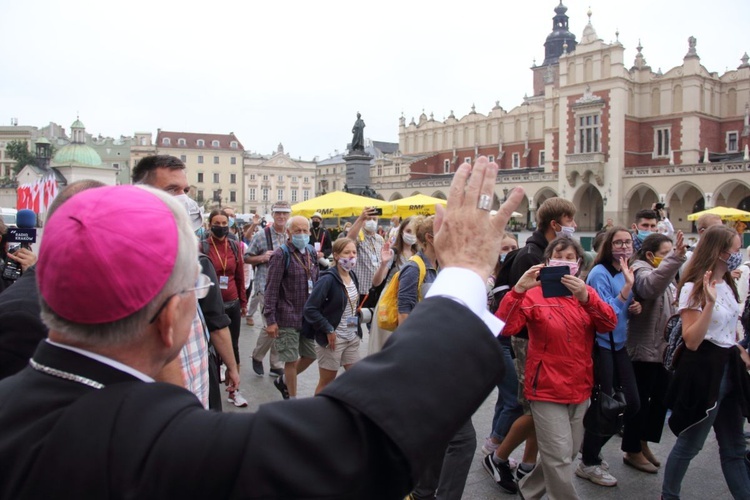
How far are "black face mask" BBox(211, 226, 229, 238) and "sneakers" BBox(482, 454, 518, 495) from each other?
143 inches

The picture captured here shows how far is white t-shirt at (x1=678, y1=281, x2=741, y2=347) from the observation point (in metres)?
3.94

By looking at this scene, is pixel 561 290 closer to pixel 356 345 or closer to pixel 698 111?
pixel 356 345

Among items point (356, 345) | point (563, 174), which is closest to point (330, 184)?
point (563, 174)

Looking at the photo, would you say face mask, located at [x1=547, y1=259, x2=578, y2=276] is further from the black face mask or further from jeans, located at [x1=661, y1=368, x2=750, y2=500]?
the black face mask

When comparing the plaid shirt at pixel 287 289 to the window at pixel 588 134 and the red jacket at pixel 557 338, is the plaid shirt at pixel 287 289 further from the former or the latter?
the window at pixel 588 134

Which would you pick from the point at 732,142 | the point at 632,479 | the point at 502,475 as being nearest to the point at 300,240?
the point at 502,475

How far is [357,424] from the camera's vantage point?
1050 millimetres

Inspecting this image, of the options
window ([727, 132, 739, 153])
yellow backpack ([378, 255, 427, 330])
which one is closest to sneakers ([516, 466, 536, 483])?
yellow backpack ([378, 255, 427, 330])

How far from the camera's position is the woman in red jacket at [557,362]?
372 cm

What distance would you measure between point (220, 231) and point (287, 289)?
1.00m

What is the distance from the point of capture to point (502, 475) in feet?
14.7

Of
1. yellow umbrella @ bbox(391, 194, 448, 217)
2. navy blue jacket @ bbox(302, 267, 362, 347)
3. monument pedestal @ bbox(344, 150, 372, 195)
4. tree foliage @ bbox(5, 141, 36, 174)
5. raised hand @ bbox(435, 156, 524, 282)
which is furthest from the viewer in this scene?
tree foliage @ bbox(5, 141, 36, 174)

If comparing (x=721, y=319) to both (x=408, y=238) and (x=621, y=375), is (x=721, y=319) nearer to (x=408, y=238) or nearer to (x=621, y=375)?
(x=621, y=375)

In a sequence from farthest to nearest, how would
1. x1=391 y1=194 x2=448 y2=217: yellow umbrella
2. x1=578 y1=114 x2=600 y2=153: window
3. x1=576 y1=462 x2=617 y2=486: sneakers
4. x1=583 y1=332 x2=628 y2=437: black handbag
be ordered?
1. x1=578 y1=114 x2=600 y2=153: window
2. x1=391 y1=194 x2=448 y2=217: yellow umbrella
3. x1=576 y1=462 x2=617 y2=486: sneakers
4. x1=583 y1=332 x2=628 y2=437: black handbag
